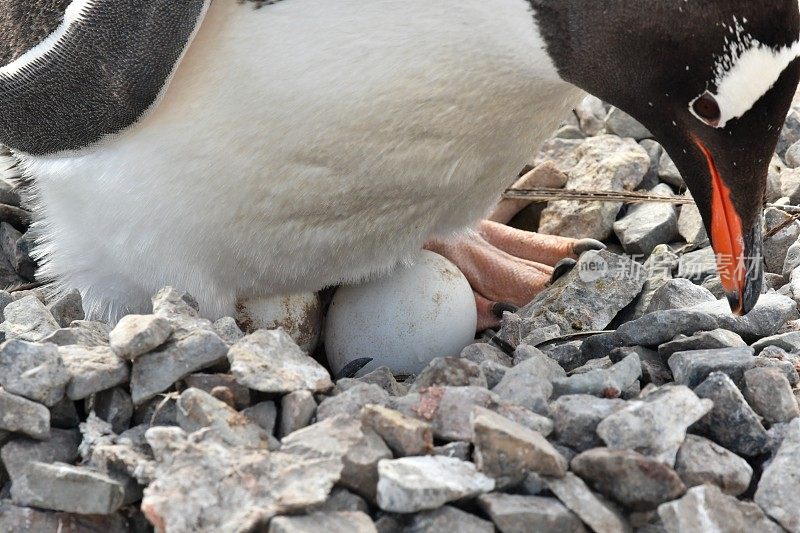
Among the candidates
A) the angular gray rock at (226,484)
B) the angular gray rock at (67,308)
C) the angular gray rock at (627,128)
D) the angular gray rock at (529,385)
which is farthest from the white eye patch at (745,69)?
the angular gray rock at (627,128)

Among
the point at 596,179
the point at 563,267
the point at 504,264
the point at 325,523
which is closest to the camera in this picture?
the point at 325,523

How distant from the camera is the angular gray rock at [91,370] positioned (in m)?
1.83

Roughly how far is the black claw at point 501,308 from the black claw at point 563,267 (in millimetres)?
126

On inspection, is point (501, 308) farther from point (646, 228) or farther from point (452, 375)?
point (452, 375)

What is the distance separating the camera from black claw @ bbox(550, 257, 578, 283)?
9.48 ft

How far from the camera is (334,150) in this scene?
226 centimetres

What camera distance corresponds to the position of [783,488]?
170cm

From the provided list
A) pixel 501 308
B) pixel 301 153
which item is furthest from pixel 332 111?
pixel 501 308

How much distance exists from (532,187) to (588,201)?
7.5 inches

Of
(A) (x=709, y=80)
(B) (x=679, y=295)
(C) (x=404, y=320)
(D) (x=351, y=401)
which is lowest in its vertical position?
(B) (x=679, y=295)

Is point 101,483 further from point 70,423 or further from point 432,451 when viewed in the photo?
point 432,451

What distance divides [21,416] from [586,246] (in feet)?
5.37

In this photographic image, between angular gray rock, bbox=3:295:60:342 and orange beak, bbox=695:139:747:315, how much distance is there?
127 cm

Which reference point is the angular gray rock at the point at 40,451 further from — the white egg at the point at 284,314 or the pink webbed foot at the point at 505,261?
the pink webbed foot at the point at 505,261
